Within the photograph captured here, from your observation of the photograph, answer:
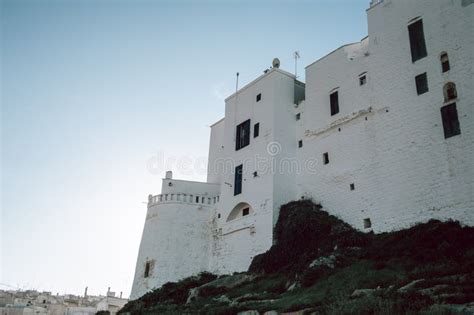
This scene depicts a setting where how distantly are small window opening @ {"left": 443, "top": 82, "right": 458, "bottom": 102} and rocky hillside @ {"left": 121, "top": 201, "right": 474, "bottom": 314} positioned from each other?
4.95 m

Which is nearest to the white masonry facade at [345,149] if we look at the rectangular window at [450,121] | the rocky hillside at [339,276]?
the rectangular window at [450,121]

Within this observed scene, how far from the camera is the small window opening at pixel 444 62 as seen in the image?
18.2 metres

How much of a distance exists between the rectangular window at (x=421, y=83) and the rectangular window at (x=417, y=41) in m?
0.85

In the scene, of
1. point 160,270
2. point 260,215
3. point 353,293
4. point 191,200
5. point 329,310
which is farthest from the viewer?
point 191,200

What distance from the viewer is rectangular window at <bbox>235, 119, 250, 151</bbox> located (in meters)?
26.8

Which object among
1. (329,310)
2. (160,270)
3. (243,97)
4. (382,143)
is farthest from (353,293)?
(243,97)

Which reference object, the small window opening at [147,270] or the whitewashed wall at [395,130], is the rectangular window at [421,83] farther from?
the small window opening at [147,270]

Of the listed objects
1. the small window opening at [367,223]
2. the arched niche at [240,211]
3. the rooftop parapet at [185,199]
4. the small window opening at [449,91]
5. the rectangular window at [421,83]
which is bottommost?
the small window opening at [367,223]

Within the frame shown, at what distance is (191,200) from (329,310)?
702 inches

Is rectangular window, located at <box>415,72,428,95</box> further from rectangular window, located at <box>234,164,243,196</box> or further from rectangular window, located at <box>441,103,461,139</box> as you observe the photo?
rectangular window, located at <box>234,164,243,196</box>

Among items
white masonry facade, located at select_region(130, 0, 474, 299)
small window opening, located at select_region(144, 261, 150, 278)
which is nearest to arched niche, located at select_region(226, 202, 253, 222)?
white masonry facade, located at select_region(130, 0, 474, 299)

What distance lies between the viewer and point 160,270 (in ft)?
85.3

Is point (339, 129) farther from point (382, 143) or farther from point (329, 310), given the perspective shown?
point (329, 310)

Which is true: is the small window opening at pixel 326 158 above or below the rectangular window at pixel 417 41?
below
